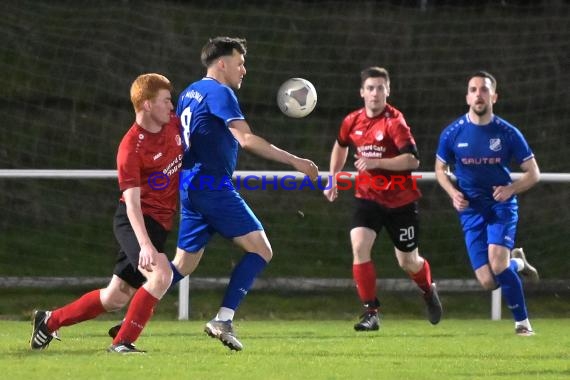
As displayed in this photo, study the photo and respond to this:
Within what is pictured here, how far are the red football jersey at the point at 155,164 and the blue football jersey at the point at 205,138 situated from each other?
0.12 m

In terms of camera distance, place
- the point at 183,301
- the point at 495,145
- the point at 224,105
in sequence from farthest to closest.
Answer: the point at 183,301 → the point at 495,145 → the point at 224,105

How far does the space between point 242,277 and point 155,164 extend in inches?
31.0

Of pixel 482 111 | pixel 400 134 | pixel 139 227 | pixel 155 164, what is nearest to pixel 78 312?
pixel 139 227

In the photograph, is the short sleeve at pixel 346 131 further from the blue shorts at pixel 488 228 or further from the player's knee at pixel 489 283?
the player's knee at pixel 489 283

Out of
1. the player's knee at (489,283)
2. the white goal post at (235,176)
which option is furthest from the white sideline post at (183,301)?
the player's knee at (489,283)

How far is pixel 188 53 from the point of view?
60.0ft

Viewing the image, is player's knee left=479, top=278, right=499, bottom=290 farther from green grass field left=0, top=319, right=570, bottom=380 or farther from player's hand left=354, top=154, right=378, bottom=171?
player's hand left=354, top=154, right=378, bottom=171

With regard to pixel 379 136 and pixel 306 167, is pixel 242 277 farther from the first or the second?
pixel 379 136

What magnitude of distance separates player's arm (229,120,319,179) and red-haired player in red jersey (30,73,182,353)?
0.37 meters

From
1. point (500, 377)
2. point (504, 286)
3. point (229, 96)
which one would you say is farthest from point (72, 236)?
point (500, 377)

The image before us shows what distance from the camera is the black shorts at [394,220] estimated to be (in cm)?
911

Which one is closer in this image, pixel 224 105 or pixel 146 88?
pixel 146 88

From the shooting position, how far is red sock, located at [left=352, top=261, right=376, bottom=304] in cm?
912

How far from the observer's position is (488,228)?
8.78 meters
